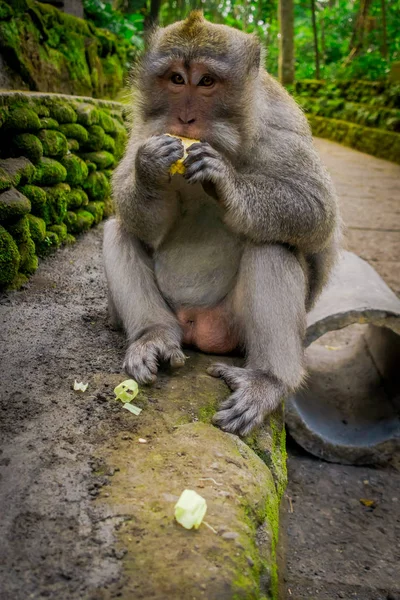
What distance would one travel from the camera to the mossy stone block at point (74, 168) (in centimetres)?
504

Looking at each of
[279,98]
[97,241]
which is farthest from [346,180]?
[279,98]

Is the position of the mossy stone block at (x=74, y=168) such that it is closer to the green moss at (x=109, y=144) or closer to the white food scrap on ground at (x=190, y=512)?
the green moss at (x=109, y=144)

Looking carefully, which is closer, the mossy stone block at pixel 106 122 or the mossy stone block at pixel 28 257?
the mossy stone block at pixel 28 257

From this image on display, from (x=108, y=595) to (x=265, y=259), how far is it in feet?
5.39

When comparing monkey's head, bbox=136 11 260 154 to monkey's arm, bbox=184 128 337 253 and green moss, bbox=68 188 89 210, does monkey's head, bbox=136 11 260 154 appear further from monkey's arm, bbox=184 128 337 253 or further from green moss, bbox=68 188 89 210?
green moss, bbox=68 188 89 210

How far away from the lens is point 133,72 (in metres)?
3.05

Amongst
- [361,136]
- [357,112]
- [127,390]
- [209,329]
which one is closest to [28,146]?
[209,329]

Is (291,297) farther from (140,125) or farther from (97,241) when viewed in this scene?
(97,241)

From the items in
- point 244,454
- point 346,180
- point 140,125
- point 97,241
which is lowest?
point 346,180

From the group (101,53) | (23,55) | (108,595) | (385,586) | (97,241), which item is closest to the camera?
(108,595)

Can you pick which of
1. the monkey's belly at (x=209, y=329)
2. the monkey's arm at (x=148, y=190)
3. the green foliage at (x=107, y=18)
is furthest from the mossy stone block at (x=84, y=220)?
the green foliage at (x=107, y=18)

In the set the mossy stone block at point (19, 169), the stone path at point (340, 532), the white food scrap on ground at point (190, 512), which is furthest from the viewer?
the mossy stone block at point (19, 169)

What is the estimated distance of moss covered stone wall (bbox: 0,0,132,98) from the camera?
4738 mm

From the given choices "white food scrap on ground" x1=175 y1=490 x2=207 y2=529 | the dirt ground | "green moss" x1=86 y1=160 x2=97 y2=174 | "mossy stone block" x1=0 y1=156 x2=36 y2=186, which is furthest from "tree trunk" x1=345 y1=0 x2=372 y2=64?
"white food scrap on ground" x1=175 y1=490 x2=207 y2=529
